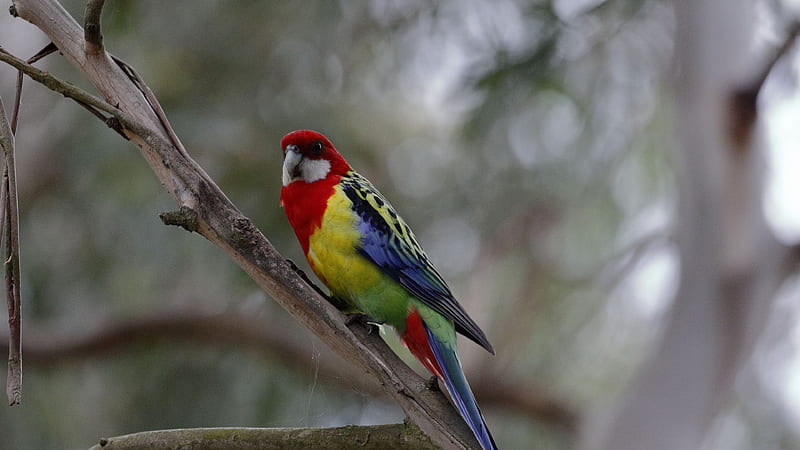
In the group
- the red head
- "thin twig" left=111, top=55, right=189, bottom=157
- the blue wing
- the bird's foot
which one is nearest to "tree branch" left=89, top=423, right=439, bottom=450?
the bird's foot

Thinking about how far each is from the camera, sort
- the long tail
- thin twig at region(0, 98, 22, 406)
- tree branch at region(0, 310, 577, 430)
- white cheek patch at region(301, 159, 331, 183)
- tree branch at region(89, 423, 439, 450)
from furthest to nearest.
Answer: tree branch at region(0, 310, 577, 430)
white cheek patch at region(301, 159, 331, 183)
the long tail
tree branch at region(89, 423, 439, 450)
thin twig at region(0, 98, 22, 406)

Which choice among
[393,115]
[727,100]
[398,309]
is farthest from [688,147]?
[393,115]

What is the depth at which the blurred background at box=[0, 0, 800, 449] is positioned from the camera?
6.25m

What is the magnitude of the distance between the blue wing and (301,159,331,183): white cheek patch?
138mm

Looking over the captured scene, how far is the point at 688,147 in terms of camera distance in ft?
18.0

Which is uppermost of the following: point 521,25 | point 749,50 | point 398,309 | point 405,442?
point 521,25

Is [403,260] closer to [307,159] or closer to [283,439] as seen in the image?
[307,159]

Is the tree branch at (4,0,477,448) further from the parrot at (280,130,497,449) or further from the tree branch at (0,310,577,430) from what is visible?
the tree branch at (0,310,577,430)

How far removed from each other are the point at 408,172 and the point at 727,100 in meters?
3.85

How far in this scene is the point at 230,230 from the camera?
1.95 metres

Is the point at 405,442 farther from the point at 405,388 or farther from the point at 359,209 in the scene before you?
the point at 359,209

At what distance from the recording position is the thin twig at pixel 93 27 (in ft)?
6.19

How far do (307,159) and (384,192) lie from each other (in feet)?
14.5

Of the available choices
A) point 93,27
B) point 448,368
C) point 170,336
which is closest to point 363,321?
point 448,368
